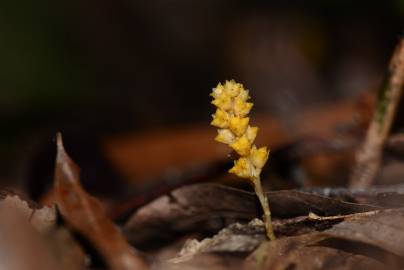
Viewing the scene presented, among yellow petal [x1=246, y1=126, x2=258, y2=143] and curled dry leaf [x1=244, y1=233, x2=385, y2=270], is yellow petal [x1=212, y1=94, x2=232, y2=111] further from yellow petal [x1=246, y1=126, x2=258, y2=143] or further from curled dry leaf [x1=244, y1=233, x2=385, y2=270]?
curled dry leaf [x1=244, y1=233, x2=385, y2=270]

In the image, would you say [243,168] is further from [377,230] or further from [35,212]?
[35,212]

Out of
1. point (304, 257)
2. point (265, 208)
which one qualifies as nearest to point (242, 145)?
point (265, 208)

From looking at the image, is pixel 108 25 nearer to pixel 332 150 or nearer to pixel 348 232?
pixel 332 150

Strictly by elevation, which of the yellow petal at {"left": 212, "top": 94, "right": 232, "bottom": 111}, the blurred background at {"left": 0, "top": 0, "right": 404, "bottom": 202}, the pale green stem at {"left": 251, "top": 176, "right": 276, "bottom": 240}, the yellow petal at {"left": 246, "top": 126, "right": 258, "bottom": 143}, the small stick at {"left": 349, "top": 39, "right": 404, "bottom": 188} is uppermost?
the blurred background at {"left": 0, "top": 0, "right": 404, "bottom": 202}

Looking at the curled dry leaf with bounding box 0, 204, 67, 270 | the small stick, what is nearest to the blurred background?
the small stick

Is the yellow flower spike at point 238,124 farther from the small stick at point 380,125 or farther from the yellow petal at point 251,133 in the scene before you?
the small stick at point 380,125

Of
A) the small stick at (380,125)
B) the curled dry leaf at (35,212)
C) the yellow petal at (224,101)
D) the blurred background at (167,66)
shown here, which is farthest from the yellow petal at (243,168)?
the blurred background at (167,66)
